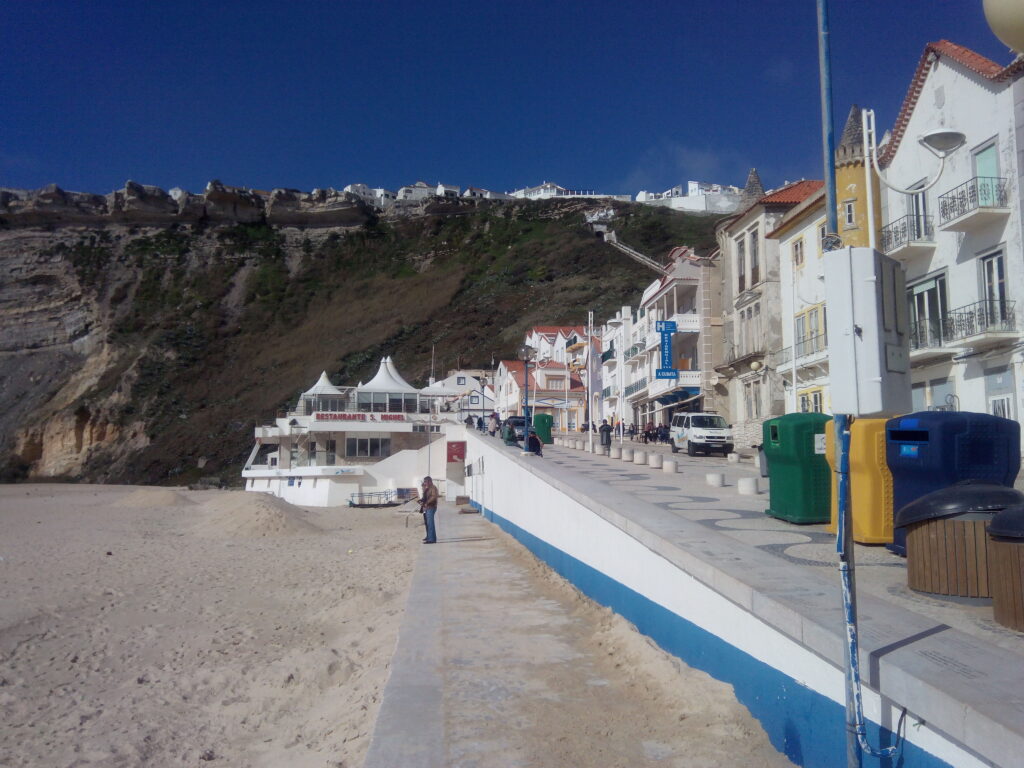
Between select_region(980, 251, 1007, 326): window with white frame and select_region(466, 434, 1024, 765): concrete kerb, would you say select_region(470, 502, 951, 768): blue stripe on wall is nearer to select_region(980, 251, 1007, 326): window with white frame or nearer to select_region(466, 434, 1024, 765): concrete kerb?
select_region(466, 434, 1024, 765): concrete kerb

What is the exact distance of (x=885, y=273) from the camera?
3484 mm

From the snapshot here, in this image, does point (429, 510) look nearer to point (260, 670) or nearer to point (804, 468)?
point (260, 670)

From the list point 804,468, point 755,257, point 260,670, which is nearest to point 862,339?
point 804,468

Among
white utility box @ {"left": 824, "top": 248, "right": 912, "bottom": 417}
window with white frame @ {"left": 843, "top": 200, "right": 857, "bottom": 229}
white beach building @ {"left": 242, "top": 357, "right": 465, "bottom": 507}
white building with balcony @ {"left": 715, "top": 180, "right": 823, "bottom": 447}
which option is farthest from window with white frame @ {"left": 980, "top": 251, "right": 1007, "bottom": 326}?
white beach building @ {"left": 242, "top": 357, "right": 465, "bottom": 507}

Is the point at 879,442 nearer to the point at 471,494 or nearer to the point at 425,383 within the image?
the point at 471,494

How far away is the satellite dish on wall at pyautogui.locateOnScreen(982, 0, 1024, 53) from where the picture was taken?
5230 millimetres

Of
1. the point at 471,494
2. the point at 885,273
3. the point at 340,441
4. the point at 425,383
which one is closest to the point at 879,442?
the point at 885,273

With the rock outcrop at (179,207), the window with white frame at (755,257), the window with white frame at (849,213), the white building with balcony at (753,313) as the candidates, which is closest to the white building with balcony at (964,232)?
the window with white frame at (849,213)

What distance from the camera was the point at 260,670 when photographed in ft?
29.7

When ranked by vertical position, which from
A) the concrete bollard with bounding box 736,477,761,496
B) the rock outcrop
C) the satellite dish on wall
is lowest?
the concrete bollard with bounding box 736,477,761,496

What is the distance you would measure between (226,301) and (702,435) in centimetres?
8408

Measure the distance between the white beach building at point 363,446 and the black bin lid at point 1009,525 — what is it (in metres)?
30.1

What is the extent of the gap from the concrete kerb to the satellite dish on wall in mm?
3889

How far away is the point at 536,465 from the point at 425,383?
2403 inches
